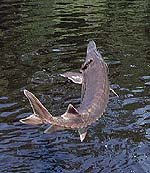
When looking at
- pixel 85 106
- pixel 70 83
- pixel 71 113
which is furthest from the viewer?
pixel 70 83

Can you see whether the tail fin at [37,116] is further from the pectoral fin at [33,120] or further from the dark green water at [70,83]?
the dark green water at [70,83]

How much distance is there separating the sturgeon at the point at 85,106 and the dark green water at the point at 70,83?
185cm

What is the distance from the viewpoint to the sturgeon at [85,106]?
615 centimetres

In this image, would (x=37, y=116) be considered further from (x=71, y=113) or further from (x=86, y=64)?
(x=86, y=64)

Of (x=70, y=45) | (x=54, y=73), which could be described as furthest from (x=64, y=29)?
(x=54, y=73)

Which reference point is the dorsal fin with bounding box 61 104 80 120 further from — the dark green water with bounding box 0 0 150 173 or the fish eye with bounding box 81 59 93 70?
the dark green water with bounding box 0 0 150 173

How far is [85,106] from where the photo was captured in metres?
7.09

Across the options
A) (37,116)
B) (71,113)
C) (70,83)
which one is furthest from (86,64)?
(70,83)

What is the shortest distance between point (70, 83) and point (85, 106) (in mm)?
6681

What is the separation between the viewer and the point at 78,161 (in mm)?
9258

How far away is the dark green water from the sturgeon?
1848 mm

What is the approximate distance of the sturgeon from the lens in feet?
20.2

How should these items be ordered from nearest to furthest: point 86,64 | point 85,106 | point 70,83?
point 85,106, point 86,64, point 70,83

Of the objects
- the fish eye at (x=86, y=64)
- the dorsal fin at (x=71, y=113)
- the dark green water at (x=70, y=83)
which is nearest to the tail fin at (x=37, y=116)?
the dorsal fin at (x=71, y=113)
